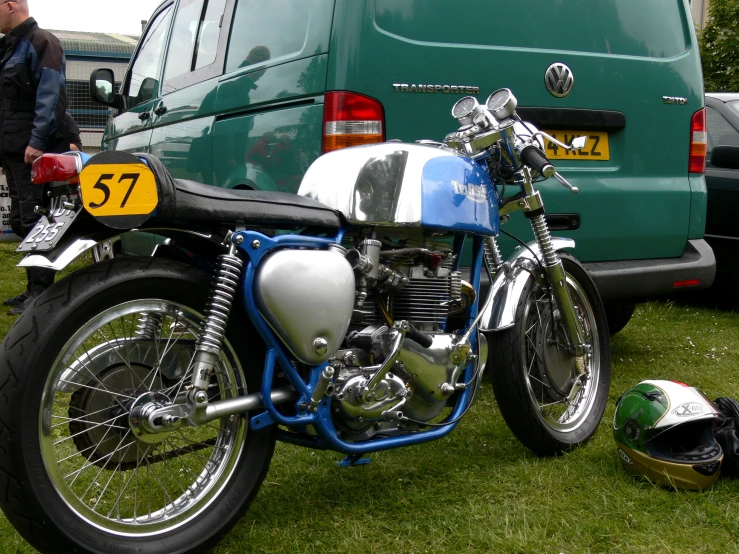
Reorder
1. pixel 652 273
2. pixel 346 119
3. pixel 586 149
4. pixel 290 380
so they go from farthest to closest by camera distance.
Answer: pixel 652 273
pixel 586 149
pixel 346 119
pixel 290 380

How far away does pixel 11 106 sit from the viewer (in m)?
5.92

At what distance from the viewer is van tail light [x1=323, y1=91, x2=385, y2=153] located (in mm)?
3359

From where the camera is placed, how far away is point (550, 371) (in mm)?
3342

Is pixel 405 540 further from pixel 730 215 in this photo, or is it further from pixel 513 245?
pixel 730 215

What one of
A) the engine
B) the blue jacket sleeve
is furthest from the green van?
the blue jacket sleeve

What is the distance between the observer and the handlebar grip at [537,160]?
2875 mm

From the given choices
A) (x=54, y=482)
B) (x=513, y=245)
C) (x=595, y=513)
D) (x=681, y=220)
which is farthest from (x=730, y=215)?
(x=54, y=482)

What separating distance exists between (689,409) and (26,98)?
4.83 m

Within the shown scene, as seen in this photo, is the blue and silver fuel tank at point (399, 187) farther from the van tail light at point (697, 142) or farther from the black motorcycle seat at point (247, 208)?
the van tail light at point (697, 142)

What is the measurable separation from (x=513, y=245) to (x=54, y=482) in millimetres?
2282

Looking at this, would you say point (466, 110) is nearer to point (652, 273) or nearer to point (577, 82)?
point (577, 82)

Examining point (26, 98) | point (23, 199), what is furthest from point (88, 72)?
point (23, 199)

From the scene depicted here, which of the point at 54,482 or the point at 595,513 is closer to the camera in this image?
the point at 54,482

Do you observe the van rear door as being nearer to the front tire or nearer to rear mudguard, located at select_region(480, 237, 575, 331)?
rear mudguard, located at select_region(480, 237, 575, 331)
